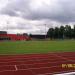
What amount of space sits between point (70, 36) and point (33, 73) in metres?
105

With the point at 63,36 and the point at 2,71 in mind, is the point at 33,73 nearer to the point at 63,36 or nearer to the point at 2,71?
the point at 2,71

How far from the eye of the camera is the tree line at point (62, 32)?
379ft

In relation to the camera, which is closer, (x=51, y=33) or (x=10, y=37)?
(x=10, y=37)

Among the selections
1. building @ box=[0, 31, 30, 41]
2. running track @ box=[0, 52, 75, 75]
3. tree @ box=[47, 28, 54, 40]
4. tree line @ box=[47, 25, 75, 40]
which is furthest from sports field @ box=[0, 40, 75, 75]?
tree @ box=[47, 28, 54, 40]

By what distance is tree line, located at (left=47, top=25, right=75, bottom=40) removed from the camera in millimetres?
115562

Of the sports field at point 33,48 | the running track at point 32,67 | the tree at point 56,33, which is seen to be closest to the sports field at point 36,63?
the running track at point 32,67

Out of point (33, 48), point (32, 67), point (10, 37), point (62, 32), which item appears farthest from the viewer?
point (62, 32)

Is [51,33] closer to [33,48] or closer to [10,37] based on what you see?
[10,37]

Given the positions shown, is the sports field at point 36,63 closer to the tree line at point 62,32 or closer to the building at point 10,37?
the building at point 10,37

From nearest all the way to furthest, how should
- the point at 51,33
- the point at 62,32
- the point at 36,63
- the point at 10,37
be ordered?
the point at 36,63 < the point at 10,37 < the point at 62,32 < the point at 51,33

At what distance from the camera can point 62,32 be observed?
119 metres

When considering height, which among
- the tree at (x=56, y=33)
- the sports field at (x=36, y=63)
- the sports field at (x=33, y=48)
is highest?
the tree at (x=56, y=33)

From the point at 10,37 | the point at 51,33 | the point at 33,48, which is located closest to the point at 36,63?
the point at 33,48

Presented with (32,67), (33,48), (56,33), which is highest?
(56,33)
